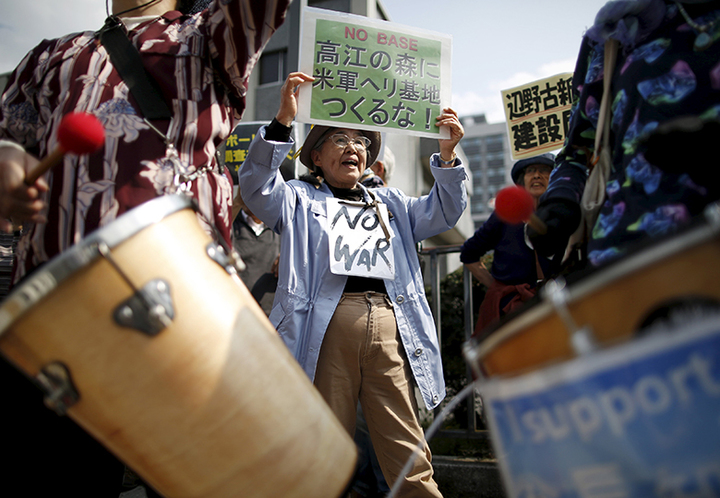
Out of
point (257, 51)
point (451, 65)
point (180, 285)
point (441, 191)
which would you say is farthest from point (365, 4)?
point (180, 285)

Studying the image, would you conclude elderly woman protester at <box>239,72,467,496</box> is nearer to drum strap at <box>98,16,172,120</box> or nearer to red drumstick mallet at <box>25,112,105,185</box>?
drum strap at <box>98,16,172,120</box>

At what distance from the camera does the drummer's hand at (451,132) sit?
7.84ft

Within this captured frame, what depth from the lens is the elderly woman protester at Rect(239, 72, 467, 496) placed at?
2082 millimetres

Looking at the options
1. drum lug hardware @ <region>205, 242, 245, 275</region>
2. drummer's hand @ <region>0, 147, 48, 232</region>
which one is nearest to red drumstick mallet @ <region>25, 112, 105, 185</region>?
drummer's hand @ <region>0, 147, 48, 232</region>

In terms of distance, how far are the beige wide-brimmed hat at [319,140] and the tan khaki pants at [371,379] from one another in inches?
39.1

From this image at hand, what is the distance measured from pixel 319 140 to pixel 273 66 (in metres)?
6.68

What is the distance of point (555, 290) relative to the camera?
74 cm

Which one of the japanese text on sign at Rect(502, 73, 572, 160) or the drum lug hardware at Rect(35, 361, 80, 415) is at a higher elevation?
the japanese text on sign at Rect(502, 73, 572, 160)

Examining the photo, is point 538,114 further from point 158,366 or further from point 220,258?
point 158,366

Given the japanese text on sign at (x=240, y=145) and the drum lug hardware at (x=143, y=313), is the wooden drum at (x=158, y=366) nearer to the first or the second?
the drum lug hardware at (x=143, y=313)

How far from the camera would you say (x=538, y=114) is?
397 centimetres

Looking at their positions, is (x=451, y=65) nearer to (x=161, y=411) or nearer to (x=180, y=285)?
(x=180, y=285)

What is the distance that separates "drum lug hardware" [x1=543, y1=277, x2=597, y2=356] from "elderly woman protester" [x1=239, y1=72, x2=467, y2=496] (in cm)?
143

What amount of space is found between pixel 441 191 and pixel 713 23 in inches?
56.3
